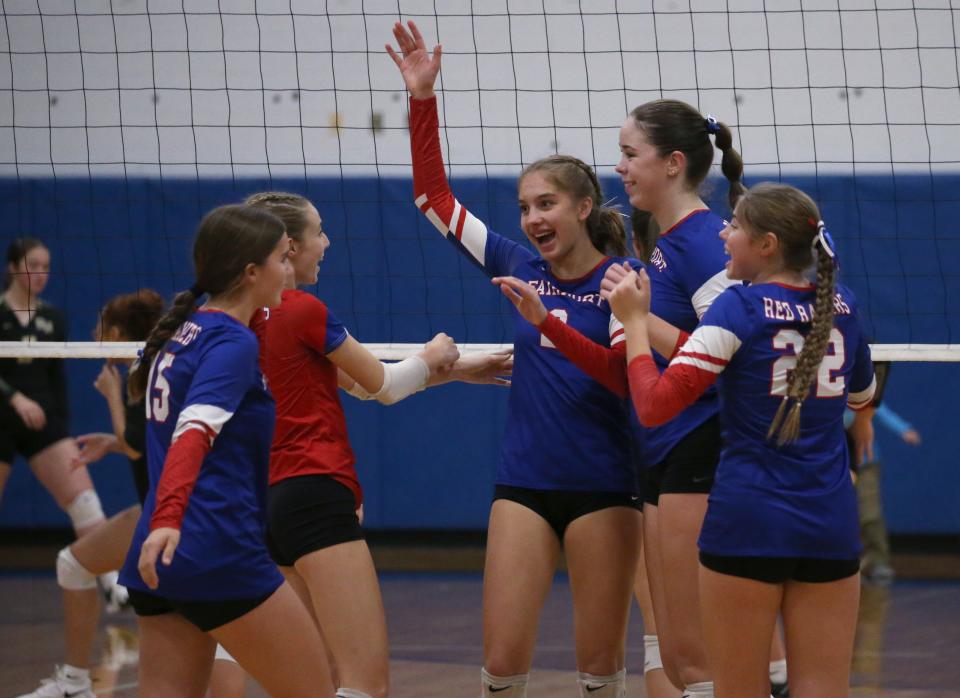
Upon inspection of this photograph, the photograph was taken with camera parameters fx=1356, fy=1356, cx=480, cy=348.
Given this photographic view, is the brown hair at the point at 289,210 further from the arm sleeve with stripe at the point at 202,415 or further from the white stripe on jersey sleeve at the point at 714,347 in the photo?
the white stripe on jersey sleeve at the point at 714,347

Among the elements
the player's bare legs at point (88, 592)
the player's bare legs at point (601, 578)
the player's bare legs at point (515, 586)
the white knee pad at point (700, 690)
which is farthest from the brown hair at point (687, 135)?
the player's bare legs at point (88, 592)

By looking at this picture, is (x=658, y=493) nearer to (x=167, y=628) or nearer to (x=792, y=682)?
(x=792, y=682)

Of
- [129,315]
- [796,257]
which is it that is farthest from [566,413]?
[129,315]

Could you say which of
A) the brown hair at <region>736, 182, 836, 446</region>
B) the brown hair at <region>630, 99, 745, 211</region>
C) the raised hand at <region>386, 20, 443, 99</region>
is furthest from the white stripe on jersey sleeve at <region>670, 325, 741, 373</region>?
the raised hand at <region>386, 20, 443, 99</region>

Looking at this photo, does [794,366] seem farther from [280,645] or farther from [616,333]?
[280,645]

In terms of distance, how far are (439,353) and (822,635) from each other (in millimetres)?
1467

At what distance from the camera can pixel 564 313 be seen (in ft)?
12.6

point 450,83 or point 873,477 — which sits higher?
point 450,83

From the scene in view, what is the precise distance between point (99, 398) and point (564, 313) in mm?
5865

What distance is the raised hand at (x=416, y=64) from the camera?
4168 millimetres

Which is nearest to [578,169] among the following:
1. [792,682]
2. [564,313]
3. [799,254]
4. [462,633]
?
[564,313]

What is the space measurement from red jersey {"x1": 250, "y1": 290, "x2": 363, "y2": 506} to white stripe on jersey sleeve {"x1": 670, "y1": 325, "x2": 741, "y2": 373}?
1.05 metres

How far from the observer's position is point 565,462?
3729 millimetres

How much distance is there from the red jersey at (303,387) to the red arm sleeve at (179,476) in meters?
0.76
